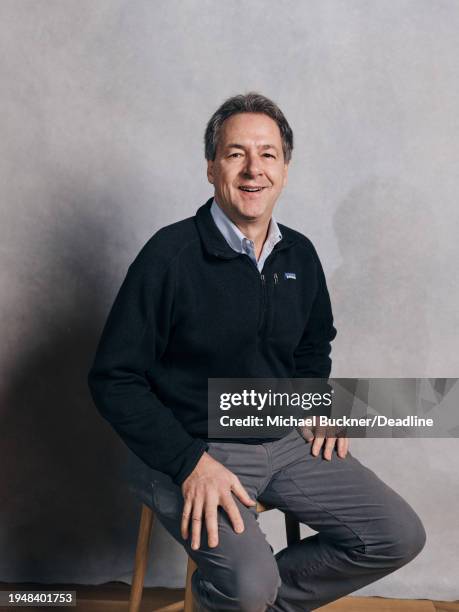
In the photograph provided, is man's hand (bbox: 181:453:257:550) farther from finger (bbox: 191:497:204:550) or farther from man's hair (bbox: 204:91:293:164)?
man's hair (bbox: 204:91:293:164)

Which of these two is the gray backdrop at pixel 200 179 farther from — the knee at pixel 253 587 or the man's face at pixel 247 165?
the knee at pixel 253 587

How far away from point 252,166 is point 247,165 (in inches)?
0.8

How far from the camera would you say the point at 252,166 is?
63.1 inches

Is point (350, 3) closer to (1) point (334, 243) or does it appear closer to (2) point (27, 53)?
(1) point (334, 243)

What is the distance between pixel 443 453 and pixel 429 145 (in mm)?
884

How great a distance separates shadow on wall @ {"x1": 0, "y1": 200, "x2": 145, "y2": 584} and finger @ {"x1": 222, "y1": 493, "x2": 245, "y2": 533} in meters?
0.80

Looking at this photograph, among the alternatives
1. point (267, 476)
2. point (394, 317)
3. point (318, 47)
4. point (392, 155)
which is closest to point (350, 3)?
point (318, 47)

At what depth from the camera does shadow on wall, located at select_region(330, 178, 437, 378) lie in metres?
2.07

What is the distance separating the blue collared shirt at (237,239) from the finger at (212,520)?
523 mm

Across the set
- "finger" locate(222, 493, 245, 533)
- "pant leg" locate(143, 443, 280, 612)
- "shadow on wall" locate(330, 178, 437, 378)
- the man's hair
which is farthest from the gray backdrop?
"finger" locate(222, 493, 245, 533)

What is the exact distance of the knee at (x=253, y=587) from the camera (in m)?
1.37

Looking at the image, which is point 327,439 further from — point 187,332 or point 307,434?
point 187,332

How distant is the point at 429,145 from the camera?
6.71ft

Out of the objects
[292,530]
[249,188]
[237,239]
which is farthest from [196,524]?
[249,188]
